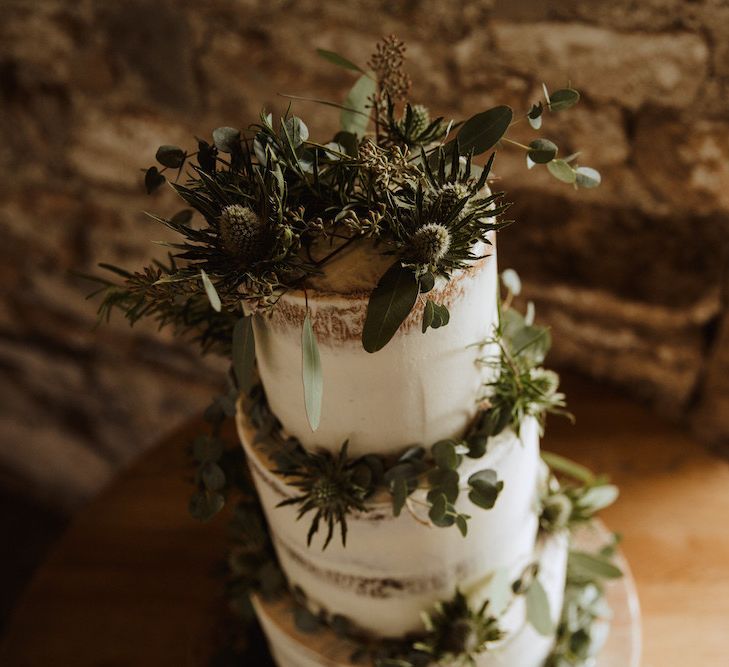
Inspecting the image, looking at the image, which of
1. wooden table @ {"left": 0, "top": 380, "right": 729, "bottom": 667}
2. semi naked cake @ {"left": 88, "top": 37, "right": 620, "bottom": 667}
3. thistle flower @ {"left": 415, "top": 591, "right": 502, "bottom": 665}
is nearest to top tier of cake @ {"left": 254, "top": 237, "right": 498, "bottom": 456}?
semi naked cake @ {"left": 88, "top": 37, "right": 620, "bottom": 667}

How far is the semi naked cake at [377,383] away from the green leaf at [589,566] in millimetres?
15

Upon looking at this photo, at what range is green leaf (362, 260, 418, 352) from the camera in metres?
0.60

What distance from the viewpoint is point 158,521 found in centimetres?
139

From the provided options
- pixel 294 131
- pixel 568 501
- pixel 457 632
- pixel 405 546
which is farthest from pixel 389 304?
pixel 568 501

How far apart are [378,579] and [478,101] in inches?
35.7

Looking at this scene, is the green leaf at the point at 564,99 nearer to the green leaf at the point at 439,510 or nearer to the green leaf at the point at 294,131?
the green leaf at the point at 294,131

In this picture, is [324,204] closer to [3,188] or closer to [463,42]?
[463,42]

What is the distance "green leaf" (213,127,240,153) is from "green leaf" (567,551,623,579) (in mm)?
760

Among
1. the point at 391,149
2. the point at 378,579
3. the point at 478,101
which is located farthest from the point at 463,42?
the point at 378,579

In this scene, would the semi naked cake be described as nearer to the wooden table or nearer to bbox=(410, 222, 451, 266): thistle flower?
bbox=(410, 222, 451, 266): thistle flower

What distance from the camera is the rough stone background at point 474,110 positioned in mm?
1255

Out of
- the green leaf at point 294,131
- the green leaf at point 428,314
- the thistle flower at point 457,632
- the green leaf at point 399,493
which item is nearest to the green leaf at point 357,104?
the green leaf at point 294,131

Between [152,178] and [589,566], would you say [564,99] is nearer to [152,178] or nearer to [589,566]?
[152,178]

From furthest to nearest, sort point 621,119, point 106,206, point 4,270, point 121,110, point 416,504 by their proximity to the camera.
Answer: point 4,270, point 106,206, point 121,110, point 621,119, point 416,504
